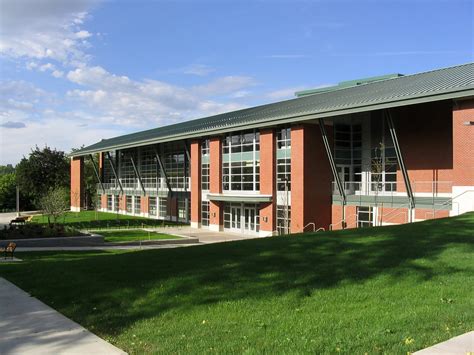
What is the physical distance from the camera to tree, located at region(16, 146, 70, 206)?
7400cm

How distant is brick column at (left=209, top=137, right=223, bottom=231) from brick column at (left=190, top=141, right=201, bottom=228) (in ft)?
7.99

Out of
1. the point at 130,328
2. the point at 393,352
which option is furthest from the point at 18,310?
the point at 393,352

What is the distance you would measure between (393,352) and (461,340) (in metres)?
1.06

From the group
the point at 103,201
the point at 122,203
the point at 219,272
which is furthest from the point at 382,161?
the point at 103,201

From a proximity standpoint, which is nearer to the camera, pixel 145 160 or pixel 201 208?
pixel 201 208

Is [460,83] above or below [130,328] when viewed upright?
above

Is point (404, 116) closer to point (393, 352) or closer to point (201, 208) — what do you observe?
point (201, 208)

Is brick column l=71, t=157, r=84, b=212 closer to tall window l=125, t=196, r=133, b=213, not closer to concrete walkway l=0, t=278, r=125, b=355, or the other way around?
tall window l=125, t=196, r=133, b=213

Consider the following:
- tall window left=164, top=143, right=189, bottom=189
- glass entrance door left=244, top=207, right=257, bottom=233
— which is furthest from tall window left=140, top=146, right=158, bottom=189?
glass entrance door left=244, top=207, right=257, bottom=233

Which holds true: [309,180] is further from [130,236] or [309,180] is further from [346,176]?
[130,236]

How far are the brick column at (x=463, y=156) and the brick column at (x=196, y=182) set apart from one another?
24.3 meters

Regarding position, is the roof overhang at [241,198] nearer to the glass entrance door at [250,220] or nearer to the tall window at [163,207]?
the glass entrance door at [250,220]

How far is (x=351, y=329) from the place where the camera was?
6.85m

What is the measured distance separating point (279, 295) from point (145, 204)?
50849 mm
